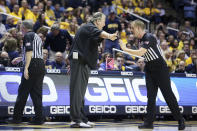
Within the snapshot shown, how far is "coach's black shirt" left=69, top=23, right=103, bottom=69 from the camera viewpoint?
7.87 m

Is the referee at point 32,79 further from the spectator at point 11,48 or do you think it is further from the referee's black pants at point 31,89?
the spectator at point 11,48

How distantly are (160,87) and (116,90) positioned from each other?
2.39 meters

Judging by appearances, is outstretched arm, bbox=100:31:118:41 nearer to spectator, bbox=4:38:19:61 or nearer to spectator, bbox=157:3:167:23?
spectator, bbox=4:38:19:61

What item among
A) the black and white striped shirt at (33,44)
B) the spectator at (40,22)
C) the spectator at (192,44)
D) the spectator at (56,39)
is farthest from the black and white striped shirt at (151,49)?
the spectator at (192,44)

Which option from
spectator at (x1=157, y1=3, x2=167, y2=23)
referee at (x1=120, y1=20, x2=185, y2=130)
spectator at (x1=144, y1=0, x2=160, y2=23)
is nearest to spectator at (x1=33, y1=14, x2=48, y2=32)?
referee at (x1=120, y1=20, x2=185, y2=130)

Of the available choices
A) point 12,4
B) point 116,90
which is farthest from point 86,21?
point 116,90

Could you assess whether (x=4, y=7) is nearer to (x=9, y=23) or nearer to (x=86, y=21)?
(x=9, y=23)

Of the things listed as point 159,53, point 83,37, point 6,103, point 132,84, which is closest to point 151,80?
point 159,53

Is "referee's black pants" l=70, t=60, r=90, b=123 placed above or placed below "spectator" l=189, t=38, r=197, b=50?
below

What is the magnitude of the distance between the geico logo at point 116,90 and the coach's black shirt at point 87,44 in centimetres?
226

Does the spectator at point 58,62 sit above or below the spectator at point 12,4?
below

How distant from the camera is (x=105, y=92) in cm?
1030

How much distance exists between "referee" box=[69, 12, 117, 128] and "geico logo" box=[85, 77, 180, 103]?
215 centimetres

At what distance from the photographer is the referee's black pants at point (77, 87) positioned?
7859mm
